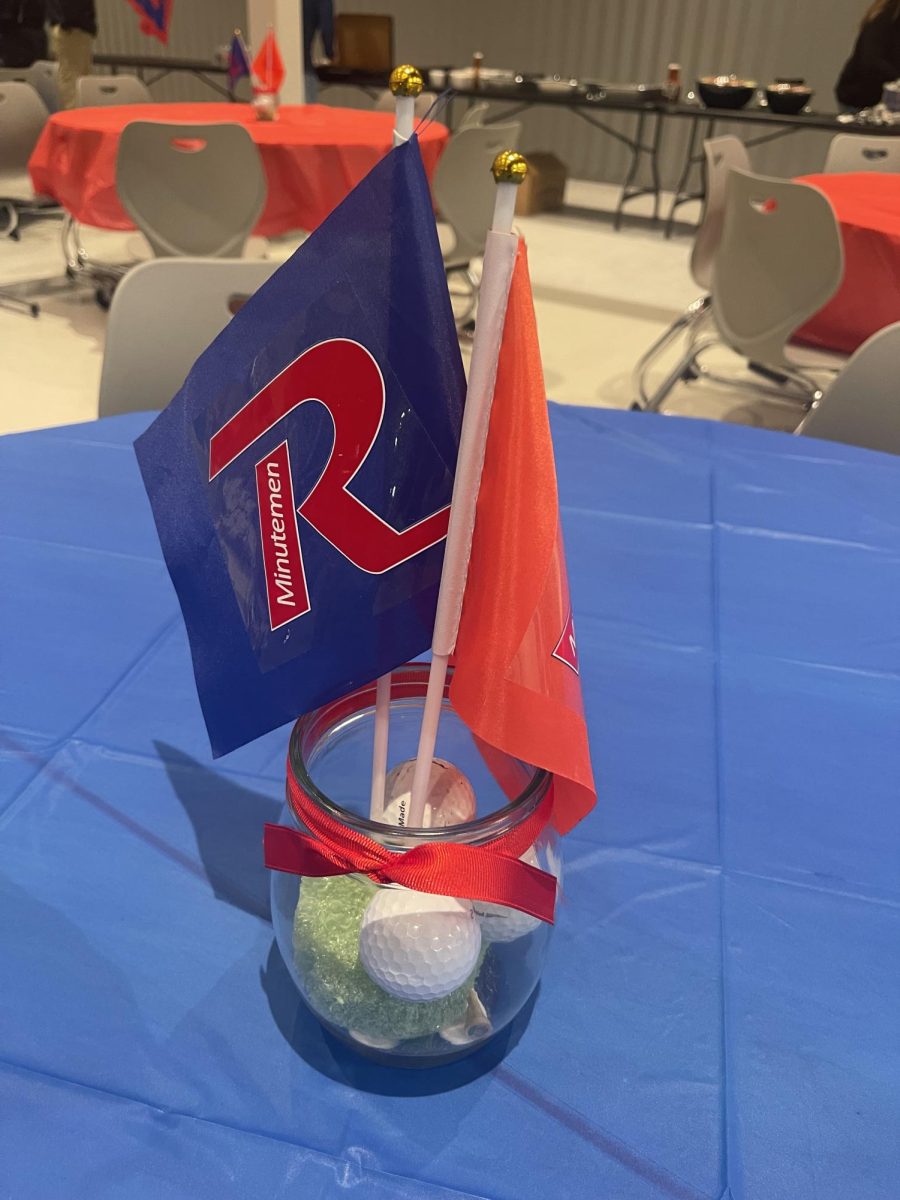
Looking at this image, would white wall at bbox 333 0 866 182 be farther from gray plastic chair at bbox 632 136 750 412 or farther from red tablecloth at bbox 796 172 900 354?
red tablecloth at bbox 796 172 900 354

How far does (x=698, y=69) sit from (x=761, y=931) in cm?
684

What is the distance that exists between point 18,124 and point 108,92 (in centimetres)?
64

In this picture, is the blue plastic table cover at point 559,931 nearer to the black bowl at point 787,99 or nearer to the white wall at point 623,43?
the black bowl at point 787,99

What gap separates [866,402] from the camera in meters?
1.42

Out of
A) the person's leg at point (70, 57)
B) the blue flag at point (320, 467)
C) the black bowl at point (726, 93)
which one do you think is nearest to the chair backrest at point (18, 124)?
the person's leg at point (70, 57)

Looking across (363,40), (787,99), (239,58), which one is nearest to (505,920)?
(239,58)

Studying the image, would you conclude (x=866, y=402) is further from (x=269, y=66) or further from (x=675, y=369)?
(x=269, y=66)

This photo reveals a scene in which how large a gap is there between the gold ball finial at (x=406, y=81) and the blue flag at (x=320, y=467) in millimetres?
19

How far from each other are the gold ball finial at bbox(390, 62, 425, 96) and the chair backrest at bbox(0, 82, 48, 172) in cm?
386

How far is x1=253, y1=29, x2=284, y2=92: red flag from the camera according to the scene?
3188mm

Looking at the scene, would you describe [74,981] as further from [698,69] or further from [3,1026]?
[698,69]

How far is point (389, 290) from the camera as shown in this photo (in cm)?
40

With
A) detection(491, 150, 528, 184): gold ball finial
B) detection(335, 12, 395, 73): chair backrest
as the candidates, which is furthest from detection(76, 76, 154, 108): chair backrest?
detection(491, 150, 528, 184): gold ball finial

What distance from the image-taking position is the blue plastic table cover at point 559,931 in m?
0.45
